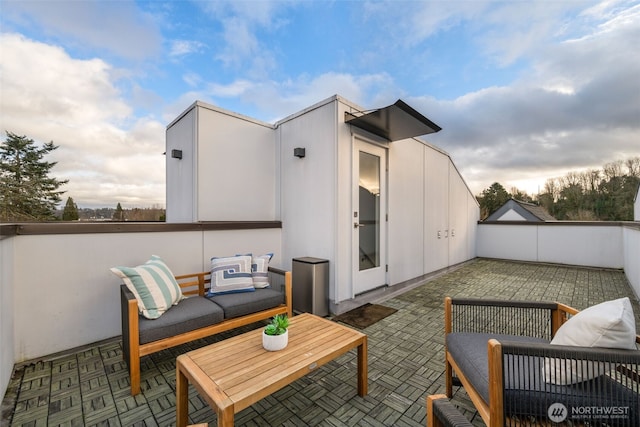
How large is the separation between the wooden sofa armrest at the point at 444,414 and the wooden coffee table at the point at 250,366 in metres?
0.82

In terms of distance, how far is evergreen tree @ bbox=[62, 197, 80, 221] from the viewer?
417 cm

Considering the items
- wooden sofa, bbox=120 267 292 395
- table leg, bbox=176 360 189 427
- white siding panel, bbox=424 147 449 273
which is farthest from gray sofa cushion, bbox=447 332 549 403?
white siding panel, bbox=424 147 449 273

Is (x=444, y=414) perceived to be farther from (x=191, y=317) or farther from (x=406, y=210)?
(x=406, y=210)

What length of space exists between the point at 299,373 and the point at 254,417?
21.6 inches

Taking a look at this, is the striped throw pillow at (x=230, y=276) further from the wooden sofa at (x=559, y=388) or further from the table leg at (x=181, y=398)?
the wooden sofa at (x=559, y=388)

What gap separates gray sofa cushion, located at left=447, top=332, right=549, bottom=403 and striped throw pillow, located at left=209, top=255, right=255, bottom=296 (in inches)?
84.4

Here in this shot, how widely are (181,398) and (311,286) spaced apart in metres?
1.97

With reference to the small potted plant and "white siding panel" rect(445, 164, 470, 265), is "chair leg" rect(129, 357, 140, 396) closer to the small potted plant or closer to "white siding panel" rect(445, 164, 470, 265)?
the small potted plant

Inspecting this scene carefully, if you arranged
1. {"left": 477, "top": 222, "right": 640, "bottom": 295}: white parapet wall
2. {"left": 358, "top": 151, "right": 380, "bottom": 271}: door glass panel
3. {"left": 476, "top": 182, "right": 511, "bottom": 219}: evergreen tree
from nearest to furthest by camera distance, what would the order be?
1. {"left": 358, "top": 151, "right": 380, "bottom": 271}: door glass panel
2. {"left": 477, "top": 222, "right": 640, "bottom": 295}: white parapet wall
3. {"left": 476, "top": 182, "right": 511, "bottom": 219}: evergreen tree

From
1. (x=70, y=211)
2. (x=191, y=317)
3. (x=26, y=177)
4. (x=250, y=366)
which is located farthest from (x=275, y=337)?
(x=26, y=177)

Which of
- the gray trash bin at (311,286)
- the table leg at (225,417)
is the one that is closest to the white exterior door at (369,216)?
the gray trash bin at (311,286)

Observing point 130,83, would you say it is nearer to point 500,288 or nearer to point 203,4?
point 203,4

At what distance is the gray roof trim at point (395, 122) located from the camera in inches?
124

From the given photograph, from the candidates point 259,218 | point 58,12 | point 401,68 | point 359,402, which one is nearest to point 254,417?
point 359,402
